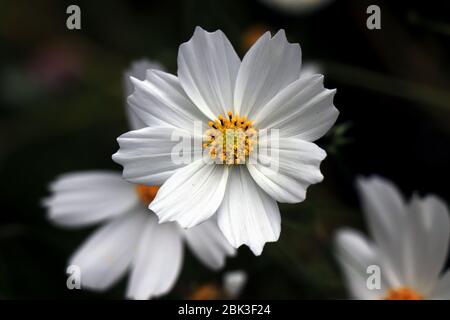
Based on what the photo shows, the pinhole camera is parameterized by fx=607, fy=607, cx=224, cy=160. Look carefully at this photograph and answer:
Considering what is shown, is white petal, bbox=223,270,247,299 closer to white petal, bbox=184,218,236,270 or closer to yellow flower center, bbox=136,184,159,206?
white petal, bbox=184,218,236,270

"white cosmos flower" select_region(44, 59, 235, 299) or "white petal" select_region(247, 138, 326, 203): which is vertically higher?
"white petal" select_region(247, 138, 326, 203)

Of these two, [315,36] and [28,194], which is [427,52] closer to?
[315,36]

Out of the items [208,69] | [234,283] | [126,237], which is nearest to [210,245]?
[234,283]

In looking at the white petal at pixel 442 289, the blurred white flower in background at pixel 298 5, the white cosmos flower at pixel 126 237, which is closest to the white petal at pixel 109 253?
the white cosmos flower at pixel 126 237

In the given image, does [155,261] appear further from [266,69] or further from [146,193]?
[266,69]

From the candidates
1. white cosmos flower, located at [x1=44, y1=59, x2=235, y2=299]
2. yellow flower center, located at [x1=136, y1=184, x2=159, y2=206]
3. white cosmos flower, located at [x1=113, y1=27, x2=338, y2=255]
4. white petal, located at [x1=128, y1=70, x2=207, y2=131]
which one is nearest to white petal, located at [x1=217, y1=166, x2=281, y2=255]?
white cosmos flower, located at [x1=113, y1=27, x2=338, y2=255]

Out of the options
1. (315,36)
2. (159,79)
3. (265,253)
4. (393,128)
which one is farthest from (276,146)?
(315,36)
